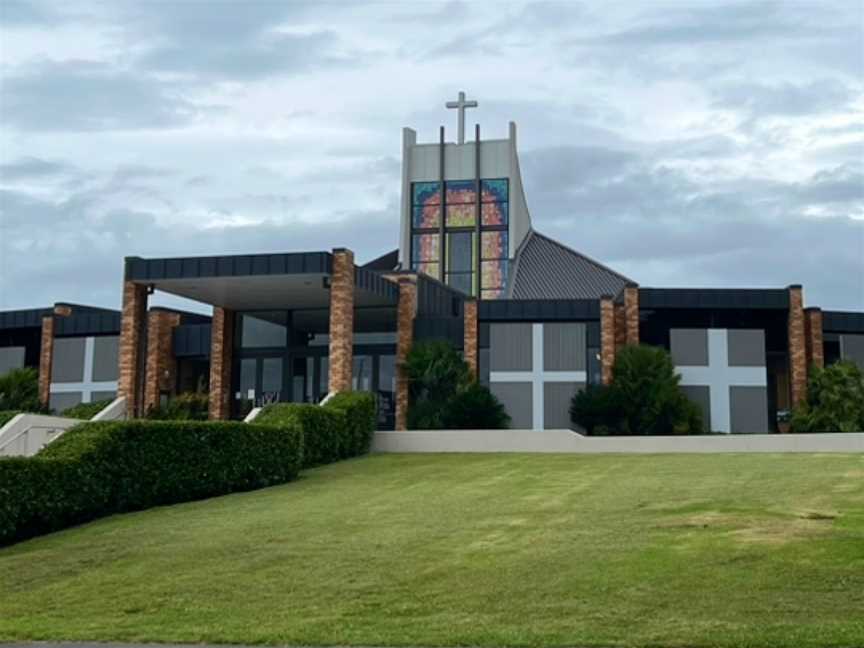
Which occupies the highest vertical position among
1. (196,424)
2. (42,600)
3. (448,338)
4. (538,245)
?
(538,245)

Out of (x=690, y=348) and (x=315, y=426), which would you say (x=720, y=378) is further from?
(x=315, y=426)

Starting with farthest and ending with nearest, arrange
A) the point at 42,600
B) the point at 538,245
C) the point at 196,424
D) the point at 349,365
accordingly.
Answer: the point at 538,245 → the point at 349,365 → the point at 196,424 → the point at 42,600

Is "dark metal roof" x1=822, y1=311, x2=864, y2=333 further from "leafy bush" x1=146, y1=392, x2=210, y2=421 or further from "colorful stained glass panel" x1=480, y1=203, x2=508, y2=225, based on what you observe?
"colorful stained glass panel" x1=480, y1=203, x2=508, y2=225

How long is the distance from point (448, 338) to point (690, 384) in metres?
8.66

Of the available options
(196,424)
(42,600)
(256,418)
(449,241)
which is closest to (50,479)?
(196,424)

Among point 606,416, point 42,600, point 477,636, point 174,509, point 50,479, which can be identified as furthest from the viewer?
point 606,416

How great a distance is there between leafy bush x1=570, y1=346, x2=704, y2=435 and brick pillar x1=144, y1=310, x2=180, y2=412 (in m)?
15.5

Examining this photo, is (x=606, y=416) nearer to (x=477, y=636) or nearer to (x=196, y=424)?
(x=196, y=424)

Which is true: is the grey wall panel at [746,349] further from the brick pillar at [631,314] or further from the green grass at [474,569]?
the green grass at [474,569]

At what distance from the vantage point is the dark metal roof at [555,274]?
5534 cm

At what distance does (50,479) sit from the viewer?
712 inches

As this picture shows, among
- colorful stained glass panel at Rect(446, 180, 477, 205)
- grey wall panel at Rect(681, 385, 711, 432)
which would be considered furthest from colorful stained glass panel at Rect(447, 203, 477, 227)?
grey wall panel at Rect(681, 385, 711, 432)

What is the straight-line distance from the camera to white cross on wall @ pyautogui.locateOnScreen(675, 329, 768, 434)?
38.6 metres

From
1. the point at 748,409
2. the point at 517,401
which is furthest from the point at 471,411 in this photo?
the point at 748,409
